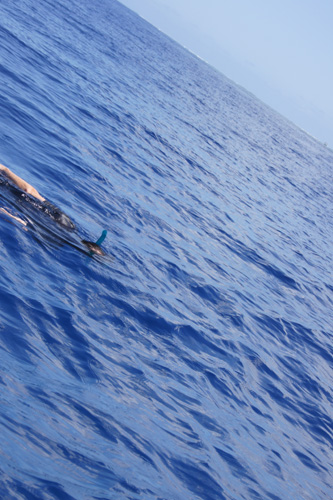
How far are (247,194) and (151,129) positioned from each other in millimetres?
7187

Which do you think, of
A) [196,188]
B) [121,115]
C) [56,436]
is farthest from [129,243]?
[121,115]

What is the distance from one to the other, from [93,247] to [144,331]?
111 inches

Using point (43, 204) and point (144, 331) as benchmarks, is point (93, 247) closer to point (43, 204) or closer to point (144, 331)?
point (43, 204)

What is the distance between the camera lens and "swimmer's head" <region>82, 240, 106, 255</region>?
543 inches

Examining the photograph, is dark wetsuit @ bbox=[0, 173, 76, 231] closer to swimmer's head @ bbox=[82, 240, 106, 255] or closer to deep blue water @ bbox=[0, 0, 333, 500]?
deep blue water @ bbox=[0, 0, 333, 500]

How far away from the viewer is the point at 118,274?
46.1 feet

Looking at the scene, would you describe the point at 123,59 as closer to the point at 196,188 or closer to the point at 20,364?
the point at 196,188

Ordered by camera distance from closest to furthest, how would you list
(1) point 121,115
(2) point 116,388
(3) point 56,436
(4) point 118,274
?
(3) point 56,436
(2) point 116,388
(4) point 118,274
(1) point 121,115

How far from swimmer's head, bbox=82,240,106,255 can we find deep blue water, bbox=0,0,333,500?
320 millimetres

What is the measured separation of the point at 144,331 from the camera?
12.3 m

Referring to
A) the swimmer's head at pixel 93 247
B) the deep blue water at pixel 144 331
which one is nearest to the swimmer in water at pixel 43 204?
the swimmer's head at pixel 93 247

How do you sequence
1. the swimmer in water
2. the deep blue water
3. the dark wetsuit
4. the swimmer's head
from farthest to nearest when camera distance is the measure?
1. the swimmer's head
2. the swimmer in water
3. the dark wetsuit
4. the deep blue water

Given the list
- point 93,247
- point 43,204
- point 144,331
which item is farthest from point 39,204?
point 144,331

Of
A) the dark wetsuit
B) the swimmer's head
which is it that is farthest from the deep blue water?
the swimmer's head
